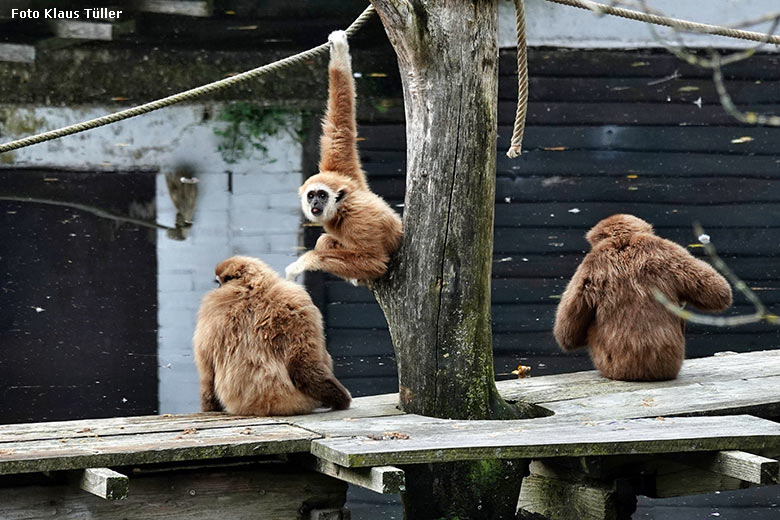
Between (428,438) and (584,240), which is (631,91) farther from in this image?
(428,438)

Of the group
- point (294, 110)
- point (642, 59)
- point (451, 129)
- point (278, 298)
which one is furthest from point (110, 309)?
point (642, 59)

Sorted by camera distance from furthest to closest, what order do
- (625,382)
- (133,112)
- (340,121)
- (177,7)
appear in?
(177,7)
(625,382)
(340,121)
(133,112)

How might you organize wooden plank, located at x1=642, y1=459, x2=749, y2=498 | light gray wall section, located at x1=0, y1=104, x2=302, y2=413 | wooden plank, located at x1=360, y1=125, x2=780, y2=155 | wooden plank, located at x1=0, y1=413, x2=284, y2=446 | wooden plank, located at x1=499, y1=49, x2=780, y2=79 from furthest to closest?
wooden plank, located at x1=499, y1=49, x2=780, y2=79, wooden plank, located at x1=360, y1=125, x2=780, y2=155, light gray wall section, located at x1=0, y1=104, x2=302, y2=413, wooden plank, located at x1=642, y1=459, x2=749, y2=498, wooden plank, located at x1=0, y1=413, x2=284, y2=446

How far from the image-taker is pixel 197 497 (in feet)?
16.4

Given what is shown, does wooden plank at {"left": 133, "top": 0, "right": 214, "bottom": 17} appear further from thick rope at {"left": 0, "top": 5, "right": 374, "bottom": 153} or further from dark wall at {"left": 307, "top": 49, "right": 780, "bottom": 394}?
thick rope at {"left": 0, "top": 5, "right": 374, "bottom": 153}

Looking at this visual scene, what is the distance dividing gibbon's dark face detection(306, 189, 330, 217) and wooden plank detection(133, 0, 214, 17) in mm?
7381

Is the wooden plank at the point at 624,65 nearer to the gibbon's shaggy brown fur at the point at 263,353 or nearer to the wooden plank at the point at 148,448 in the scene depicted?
the gibbon's shaggy brown fur at the point at 263,353

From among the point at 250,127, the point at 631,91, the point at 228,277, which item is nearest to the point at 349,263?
the point at 228,277

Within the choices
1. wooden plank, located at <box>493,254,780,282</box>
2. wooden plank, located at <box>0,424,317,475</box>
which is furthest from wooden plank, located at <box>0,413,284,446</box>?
wooden plank, located at <box>493,254,780,282</box>

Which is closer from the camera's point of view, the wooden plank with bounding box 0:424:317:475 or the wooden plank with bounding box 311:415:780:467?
the wooden plank with bounding box 0:424:317:475

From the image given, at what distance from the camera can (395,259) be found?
5906 millimetres

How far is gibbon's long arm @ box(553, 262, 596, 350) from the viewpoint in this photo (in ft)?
22.2

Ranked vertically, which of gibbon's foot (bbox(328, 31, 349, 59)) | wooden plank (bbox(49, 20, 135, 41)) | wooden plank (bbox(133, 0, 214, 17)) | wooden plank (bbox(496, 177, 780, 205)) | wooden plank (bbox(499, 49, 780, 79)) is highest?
wooden plank (bbox(133, 0, 214, 17))

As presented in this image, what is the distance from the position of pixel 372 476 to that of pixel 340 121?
8.14ft
